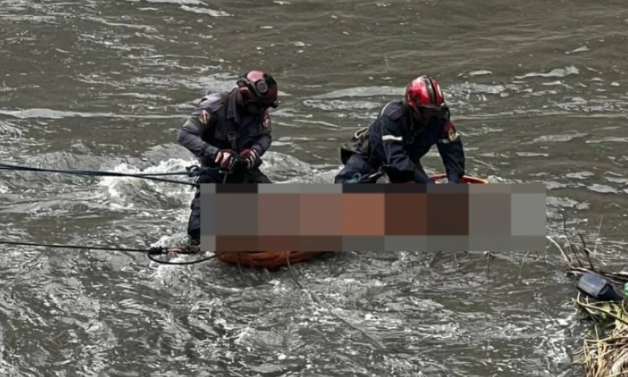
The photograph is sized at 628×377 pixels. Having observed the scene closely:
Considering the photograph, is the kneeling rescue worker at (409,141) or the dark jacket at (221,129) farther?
the kneeling rescue worker at (409,141)

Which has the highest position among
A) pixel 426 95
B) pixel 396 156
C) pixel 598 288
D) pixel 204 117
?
pixel 426 95

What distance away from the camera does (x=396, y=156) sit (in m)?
7.86

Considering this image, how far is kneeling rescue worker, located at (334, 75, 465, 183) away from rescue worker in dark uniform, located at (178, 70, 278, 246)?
868mm


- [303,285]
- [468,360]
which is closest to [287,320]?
[303,285]

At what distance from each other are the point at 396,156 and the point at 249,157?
3.79ft

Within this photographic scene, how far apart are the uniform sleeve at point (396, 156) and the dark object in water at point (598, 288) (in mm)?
1465

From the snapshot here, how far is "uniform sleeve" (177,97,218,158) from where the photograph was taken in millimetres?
7516

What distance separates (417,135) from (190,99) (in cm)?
452

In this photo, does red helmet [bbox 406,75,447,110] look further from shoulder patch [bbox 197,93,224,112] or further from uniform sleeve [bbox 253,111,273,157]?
shoulder patch [bbox 197,93,224,112]

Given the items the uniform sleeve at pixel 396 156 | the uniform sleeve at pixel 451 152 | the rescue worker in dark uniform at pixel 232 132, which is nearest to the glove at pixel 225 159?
the rescue worker in dark uniform at pixel 232 132

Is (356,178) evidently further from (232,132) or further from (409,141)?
(232,132)

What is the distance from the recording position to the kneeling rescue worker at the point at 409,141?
773 cm

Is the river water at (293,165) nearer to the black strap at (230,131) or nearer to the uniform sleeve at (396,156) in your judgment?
the uniform sleeve at (396,156)

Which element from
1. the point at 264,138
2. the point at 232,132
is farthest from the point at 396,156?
the point at 232,132
